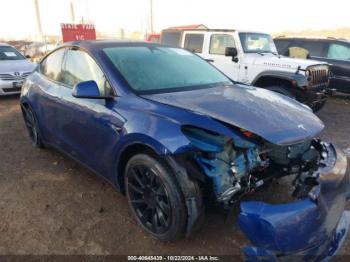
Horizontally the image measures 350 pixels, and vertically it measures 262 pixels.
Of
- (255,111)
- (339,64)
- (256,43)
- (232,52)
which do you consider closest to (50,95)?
(255,111)

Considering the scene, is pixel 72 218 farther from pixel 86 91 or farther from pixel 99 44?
pixel 99 44

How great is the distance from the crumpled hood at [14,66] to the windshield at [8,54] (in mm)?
401

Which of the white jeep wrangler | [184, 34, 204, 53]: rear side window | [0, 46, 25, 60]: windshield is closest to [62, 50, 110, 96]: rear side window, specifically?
the white jeep wrangler

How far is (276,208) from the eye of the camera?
2.07 meters

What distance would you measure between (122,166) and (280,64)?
16.2 feet

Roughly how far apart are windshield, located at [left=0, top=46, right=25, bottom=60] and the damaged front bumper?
32.9 feet

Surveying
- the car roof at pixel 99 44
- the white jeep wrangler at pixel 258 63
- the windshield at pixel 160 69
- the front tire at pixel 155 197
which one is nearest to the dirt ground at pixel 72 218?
the front tire at pixel 155 197

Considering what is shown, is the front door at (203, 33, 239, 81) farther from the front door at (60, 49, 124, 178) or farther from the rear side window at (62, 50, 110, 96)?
the front door at (60, 49, 124, 178)

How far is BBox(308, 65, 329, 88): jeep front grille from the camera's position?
6.44 meters

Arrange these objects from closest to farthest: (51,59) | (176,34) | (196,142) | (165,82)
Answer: (196,142)
(165,82)
(51,59)
(176,34)

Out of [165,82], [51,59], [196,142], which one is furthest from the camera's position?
[51,59]

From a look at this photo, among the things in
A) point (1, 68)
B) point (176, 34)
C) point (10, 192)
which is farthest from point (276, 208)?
point (1, 68)

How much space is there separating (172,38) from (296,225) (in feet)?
25.2

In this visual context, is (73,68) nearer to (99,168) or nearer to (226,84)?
(99,168)
